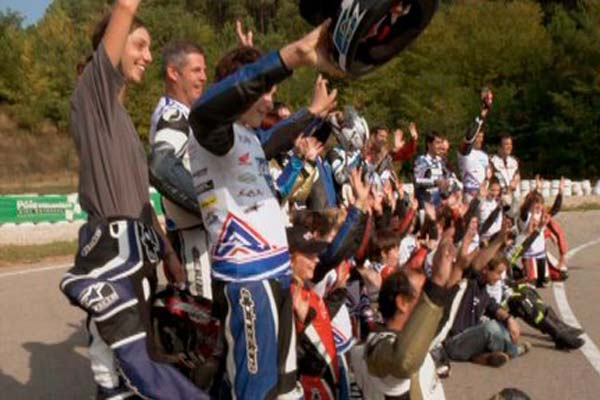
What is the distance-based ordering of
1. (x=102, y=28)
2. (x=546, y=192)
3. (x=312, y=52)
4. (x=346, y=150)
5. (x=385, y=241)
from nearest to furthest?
(x=312, y=52), (x=102, y=28), (x=385, y=241), (x=346, y=150), (x=546, y=192)

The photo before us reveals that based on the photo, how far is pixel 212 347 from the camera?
14.6ft

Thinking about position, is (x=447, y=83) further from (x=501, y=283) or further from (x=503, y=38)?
(x=501, y=283)

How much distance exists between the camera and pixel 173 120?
4746mm

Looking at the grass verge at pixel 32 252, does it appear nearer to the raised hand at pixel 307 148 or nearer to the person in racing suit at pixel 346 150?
the person in racing suit at pixel 346 150

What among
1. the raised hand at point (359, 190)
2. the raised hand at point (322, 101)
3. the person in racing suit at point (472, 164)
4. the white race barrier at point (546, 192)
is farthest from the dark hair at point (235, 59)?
the white race barrier at point (546, 192)

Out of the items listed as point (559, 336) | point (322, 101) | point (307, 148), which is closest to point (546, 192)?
point (559, 336)

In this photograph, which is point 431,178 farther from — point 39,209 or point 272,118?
point 39,209

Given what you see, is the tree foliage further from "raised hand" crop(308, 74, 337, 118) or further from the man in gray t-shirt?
the man in gray t-shirt

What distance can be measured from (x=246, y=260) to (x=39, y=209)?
54.3ft

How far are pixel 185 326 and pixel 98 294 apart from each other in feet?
2.57

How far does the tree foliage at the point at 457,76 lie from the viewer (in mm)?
50406

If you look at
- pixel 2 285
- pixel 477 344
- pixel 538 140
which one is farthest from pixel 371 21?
pixel 538 140

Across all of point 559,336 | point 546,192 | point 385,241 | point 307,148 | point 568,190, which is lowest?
point 568,190

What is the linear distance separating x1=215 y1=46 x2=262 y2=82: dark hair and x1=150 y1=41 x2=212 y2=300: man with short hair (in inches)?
18.3
